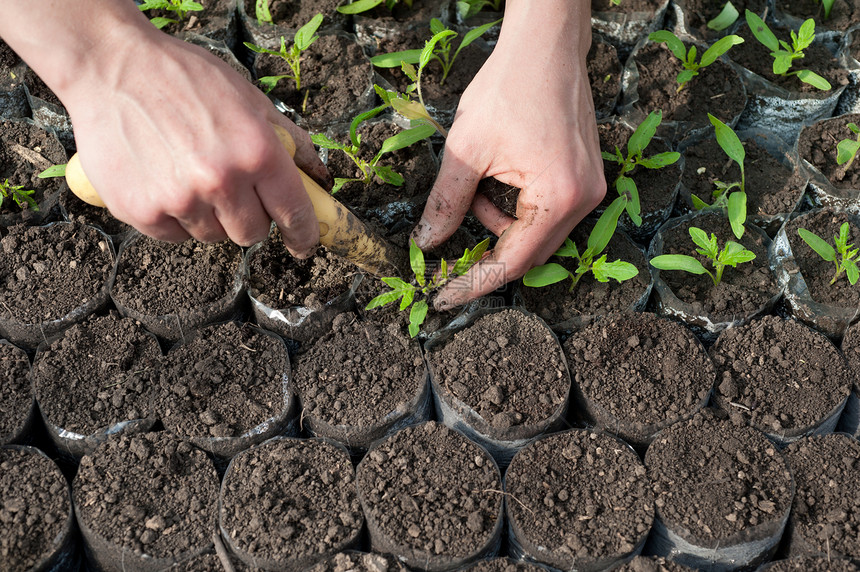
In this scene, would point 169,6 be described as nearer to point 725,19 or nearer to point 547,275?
point 547,275

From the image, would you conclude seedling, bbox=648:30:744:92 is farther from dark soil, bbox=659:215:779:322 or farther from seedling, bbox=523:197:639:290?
seedling, bbox=523:197:639:290

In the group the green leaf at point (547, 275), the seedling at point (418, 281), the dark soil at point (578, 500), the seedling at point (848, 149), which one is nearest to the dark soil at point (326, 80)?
the seedling at point (418, 281)

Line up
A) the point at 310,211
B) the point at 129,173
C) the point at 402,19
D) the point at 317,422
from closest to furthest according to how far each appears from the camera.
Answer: the point at 129,173 < the point at 310,211 < the point at 317,422 < the point at 402,19

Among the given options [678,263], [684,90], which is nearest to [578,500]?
[678,263]

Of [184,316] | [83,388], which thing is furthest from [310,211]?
[83,388]

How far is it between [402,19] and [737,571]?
6.40 ft

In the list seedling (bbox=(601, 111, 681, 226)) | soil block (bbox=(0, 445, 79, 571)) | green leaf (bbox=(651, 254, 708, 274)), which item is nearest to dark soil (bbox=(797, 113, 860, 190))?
seedling (bbox=(601, 111, 681, 226))

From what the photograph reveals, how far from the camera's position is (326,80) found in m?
2.19

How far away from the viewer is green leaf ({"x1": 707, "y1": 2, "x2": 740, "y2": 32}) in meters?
2.39

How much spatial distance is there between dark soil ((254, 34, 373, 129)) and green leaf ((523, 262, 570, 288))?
796 millimetres

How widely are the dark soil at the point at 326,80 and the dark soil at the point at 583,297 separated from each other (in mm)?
809

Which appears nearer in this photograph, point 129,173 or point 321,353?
point 129,173

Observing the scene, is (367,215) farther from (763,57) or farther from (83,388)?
(763,57)

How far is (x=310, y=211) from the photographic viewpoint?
1366mm
